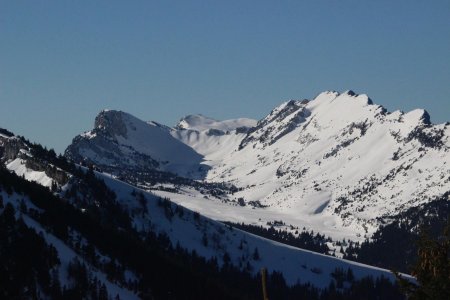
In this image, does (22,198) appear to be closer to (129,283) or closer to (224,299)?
(129,283)

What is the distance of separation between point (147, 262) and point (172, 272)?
9109 mm

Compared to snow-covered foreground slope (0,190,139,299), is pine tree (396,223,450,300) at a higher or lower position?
higher

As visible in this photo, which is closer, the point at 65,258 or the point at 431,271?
the point at 431,271

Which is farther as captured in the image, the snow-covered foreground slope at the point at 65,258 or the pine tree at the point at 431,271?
the snow-covered foreground slope at the point at 65,258

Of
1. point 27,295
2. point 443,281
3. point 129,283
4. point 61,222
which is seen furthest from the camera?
point 61,222

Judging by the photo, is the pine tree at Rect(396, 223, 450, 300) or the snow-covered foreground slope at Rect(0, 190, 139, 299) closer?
the pine tree at Rect(396, 223, 450, 300)

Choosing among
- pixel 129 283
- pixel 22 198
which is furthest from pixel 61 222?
pixel 129 283

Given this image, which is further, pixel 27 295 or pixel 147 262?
pixel 147 262

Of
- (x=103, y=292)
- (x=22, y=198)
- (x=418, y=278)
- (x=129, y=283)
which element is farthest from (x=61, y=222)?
(x=418, y=278)

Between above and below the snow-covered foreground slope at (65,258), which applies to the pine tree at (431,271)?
above

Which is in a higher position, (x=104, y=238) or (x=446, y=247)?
(x=446, y=247)

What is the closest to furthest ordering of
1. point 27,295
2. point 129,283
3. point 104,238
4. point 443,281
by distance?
point 443,281
point 27,295
point 129,283
point 104,238

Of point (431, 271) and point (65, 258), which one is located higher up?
point (431, 271)

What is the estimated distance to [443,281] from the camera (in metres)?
31.1
